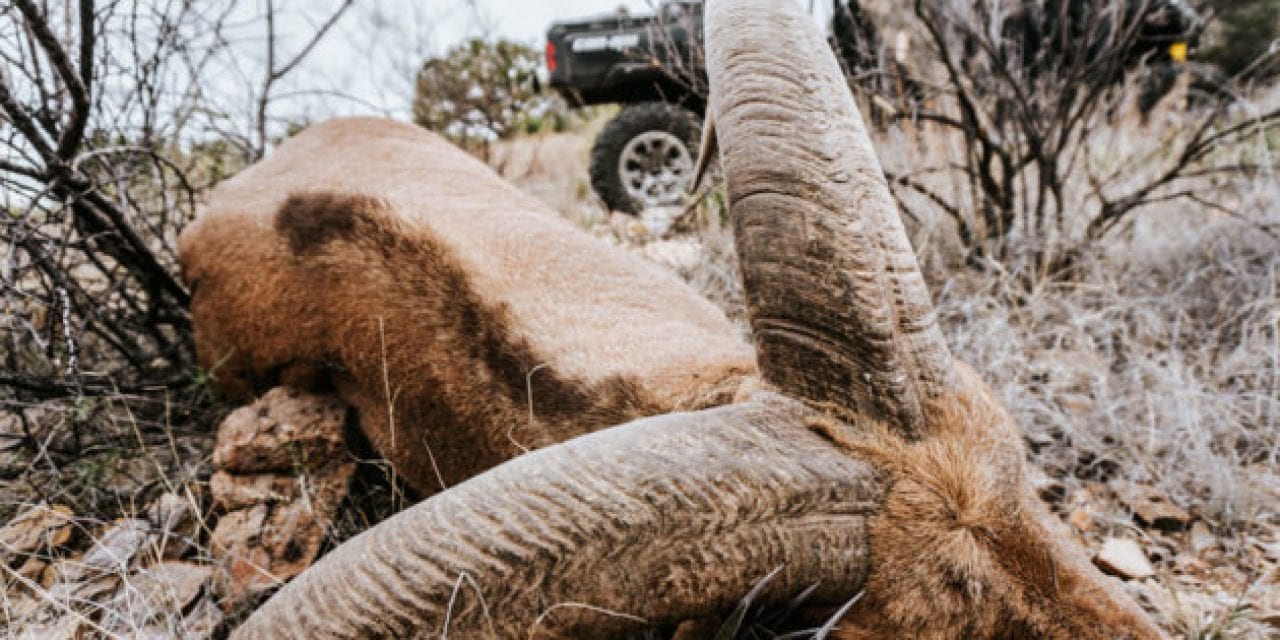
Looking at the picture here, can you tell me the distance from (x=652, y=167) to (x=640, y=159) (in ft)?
0.39

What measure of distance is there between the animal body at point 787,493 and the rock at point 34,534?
5.46 ft

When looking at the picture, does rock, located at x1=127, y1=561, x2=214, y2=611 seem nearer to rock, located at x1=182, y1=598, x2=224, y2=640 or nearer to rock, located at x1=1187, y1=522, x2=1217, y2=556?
rock, located at x1=182, y1=598, x2=224, y2=640

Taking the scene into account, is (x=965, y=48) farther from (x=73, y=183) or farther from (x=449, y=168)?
(x=73, y=183)

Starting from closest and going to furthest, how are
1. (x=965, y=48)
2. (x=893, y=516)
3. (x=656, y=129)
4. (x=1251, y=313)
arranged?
(x=893, y=516)
(x=1251, y=313)
(x=965, y=48)
(x=656, y=129)

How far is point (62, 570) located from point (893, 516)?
2.13m

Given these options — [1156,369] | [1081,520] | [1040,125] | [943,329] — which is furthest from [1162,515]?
[1040,125]

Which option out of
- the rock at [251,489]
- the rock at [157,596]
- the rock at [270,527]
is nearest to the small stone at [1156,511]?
the rock at [270,527]

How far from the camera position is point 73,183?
280 cm

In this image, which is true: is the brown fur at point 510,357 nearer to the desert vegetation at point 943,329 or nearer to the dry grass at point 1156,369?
the desert vegetation at point 943,329

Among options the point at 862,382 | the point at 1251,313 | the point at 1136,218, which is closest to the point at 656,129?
the point at 1136,218

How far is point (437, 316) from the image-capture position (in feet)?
7.14

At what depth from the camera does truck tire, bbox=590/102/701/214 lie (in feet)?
21.9

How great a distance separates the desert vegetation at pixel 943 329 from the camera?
2.32 meters

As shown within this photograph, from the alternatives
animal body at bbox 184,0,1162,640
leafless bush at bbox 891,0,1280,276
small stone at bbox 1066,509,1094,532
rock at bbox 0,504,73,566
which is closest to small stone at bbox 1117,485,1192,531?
small stone at bbox 1066,509,1094,532
